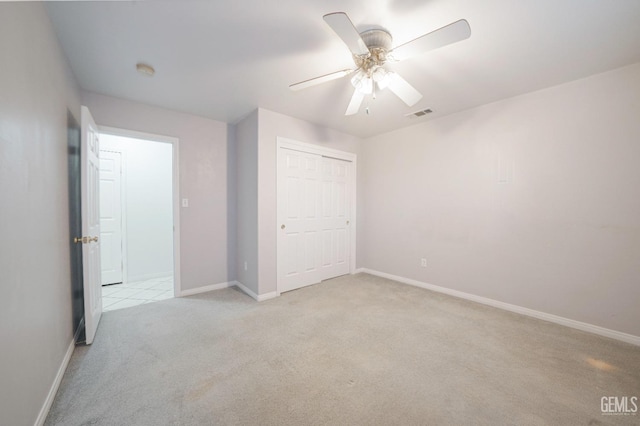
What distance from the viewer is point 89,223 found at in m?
2.06

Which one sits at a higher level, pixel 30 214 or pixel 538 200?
pixel 538 200

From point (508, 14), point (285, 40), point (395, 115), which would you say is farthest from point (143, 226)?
point (508, 14)

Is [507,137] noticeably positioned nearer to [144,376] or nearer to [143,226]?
[144,376]

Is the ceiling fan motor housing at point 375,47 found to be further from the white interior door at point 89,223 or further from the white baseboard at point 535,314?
the white baseboard at point 535,314

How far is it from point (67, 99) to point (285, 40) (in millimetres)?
1968

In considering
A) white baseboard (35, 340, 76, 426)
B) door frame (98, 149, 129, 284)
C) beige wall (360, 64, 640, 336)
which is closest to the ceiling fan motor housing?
beige wall (360, 64, 640, 336)

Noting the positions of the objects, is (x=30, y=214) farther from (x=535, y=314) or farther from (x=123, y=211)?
(x=535, y=314)

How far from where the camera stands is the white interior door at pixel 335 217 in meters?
3.78

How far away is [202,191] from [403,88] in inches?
111

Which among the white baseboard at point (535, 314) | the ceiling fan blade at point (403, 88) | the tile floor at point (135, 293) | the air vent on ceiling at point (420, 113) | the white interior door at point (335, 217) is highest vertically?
the air vent on ceiling at point (420, 113)

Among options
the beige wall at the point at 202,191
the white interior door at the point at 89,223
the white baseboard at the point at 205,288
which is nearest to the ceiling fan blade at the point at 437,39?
the white interior door at the point at 89,223

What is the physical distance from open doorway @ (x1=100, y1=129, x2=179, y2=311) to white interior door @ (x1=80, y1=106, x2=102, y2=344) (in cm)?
117

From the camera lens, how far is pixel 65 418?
1.32 metres

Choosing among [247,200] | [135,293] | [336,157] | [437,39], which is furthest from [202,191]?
[437,39]
